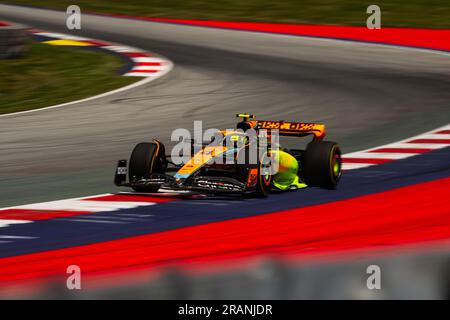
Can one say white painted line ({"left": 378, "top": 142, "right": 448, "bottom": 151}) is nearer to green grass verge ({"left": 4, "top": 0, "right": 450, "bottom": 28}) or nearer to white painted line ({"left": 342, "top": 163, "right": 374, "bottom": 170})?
white painted line ({"left": 342, "top": 163, "right": 374, "bottom": 170})

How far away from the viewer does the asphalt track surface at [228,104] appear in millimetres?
12955

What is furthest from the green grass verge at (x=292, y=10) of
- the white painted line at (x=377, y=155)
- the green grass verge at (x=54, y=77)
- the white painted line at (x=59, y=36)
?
the white painted line at (x=377, y=155)

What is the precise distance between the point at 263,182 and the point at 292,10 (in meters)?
23.0

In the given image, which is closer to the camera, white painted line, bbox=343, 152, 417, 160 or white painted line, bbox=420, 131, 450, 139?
white painted line, bbox=343, 152, 417, 160

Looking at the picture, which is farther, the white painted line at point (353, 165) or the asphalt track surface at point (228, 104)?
the asphalt track surface at point (228, 104)

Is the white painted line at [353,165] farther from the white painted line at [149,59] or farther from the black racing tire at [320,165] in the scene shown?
the white painted line at [149,59]

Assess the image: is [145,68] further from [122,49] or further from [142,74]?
[122,49]

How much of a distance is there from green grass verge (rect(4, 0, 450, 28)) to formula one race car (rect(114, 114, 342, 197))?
1923cm

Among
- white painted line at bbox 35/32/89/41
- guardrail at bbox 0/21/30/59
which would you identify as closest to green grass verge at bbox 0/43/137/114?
guardrail at bbox 0/21/30/59

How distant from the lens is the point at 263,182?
34.9ft

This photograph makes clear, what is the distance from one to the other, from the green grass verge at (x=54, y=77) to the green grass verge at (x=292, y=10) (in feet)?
30.6

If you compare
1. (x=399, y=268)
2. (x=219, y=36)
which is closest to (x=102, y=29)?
(x=219, y=36)

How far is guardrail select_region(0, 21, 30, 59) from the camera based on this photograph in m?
→ 21.6

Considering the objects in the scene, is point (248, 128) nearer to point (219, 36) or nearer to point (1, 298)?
point (1, 298)
